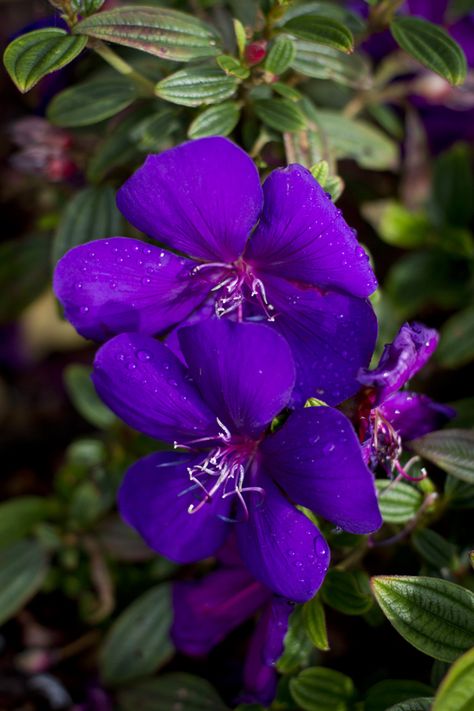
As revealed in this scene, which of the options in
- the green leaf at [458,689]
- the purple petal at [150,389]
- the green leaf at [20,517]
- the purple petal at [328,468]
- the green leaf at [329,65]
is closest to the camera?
the green leaf at [458,689]

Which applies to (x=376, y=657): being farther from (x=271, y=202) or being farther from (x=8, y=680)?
(x=271, y=202)

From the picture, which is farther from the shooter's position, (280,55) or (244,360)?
(280,55)

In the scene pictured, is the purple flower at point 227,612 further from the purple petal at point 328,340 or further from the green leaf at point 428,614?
the purple petal at point 328,340

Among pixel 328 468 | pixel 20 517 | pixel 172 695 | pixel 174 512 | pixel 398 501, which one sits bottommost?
pixel 172 695

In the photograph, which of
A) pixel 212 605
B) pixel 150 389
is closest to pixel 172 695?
pixel 212 605

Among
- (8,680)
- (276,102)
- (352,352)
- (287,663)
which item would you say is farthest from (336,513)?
(8,680)

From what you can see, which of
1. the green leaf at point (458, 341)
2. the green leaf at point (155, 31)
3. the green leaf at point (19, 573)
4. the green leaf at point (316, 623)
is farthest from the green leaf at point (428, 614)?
the green leaf at point (19, 573)

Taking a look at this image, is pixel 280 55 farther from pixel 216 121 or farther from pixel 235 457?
pixel 235 457
